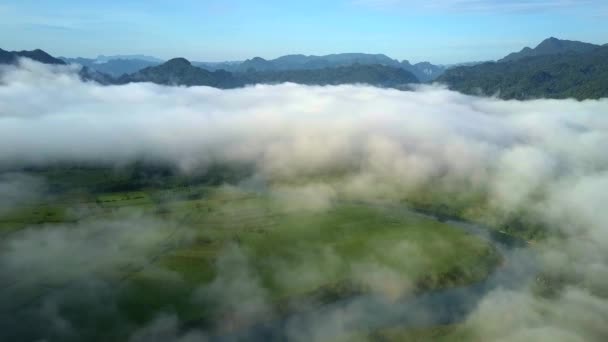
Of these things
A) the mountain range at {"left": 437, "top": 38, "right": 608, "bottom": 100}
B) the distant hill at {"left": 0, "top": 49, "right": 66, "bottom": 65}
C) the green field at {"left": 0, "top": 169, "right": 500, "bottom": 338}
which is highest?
the distant hill at {"left": 0, "top": 49, "right": 66, "bottom": 65}

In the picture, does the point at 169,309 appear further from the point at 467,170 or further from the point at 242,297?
the point at 467,170

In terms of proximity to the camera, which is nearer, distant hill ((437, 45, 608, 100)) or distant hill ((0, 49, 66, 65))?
distant hill ((437, 45, 608, 100))

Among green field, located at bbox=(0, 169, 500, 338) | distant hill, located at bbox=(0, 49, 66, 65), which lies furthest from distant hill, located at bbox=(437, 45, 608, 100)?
distant hill, located at bbox=(0, 49, 66, 65)

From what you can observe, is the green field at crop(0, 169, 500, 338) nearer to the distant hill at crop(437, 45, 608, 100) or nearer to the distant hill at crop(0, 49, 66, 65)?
the distant hill at crop(437, 45, 608, 100)

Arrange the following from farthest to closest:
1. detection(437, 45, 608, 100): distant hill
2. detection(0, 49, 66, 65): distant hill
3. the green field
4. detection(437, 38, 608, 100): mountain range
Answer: detection(0, 49, 66, 65): distant hill, detection(437, 45, 608, 100): distant hill, detection(437, 38, 608, 100): mountain range, the green field

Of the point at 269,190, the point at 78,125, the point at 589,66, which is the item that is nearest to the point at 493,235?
the point at 269,190

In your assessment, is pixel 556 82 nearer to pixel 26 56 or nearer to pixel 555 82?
pixel 555 82
